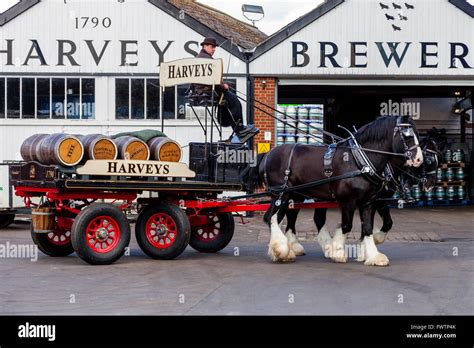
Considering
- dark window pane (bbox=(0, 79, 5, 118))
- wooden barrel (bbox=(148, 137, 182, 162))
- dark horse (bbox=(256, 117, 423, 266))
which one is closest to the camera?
dark horse (bbox=(256, 117, 423, 266))

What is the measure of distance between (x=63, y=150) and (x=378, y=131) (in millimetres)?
4420

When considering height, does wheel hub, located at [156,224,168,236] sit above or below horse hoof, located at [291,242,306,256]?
above

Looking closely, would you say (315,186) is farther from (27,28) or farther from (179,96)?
(27,28)

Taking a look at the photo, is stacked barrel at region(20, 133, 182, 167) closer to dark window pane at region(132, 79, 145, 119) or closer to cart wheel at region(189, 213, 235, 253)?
cart wheel at region(189, 213, 235, 253)

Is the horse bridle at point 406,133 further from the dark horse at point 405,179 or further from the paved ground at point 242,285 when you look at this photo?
the paved ground at point 242,285

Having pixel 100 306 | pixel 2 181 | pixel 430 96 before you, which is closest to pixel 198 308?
pixel 100 306

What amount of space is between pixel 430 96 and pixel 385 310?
19.5 m

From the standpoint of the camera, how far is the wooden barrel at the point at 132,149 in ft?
39.1

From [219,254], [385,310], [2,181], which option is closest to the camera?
[385,310]

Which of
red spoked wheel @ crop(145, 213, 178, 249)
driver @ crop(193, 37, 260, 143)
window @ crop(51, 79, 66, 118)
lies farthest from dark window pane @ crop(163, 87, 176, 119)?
red spoked wheel @ crop(145, 213, 178, 249)

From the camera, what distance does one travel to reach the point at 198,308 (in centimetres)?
855

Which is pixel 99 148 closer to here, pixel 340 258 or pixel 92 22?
pixel 340 258

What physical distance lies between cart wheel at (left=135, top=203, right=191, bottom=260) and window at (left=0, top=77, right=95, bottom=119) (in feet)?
29.6

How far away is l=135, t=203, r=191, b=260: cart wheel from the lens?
12008mm
